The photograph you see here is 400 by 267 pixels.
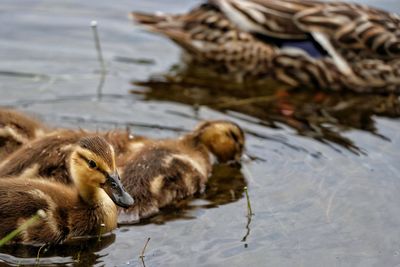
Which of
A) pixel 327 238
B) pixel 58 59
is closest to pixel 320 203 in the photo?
pixel 327 238

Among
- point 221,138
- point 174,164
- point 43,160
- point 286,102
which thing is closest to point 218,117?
point 286,102

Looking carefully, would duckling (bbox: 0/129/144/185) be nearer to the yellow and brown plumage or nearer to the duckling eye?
the yellow and brown plumage

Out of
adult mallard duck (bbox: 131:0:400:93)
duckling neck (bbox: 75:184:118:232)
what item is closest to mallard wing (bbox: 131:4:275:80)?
adult mallard duck (bbox: 131:0:400:93)

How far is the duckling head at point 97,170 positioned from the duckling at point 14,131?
809 mm

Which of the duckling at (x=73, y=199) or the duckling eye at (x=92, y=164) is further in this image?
the duckling eye at (x=92, y=164)

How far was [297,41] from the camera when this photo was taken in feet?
25.6

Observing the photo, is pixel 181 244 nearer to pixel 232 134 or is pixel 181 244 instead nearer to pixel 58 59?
pixel 232 134

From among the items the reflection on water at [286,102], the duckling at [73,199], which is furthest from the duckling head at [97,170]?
the reflection on water at [286,102]

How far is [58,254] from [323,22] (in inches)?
146

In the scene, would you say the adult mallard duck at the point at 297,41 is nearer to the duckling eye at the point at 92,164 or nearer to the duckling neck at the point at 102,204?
the duckling neck at the point at 102,204

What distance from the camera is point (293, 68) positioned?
786cm

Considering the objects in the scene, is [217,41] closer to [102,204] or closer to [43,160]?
[43,160]

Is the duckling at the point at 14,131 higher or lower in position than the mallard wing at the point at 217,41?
higher

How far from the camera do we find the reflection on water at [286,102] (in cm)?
676
